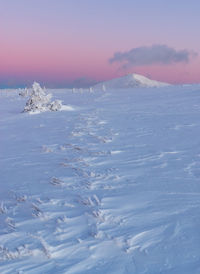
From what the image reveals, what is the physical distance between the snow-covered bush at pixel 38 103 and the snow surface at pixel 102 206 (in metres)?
11.5

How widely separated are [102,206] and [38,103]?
17767 mm

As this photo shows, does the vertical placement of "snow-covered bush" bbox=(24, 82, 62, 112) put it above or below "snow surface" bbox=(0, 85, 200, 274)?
above

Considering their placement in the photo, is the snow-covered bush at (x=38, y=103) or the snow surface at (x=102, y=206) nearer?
the snow surface at (x=102, y=206)

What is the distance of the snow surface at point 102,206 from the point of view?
3988 mm

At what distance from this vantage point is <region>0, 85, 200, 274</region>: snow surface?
3.99 m

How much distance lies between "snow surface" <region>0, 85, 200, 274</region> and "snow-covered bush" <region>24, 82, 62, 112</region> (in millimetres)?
11495

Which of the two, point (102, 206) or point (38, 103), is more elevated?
point (38, 103)

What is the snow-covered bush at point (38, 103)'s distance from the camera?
870 inches

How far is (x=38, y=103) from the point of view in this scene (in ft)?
73.5

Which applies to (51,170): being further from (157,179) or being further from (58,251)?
(58,251)

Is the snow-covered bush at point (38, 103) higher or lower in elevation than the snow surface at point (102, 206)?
higher

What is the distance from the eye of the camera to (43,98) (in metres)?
22.8

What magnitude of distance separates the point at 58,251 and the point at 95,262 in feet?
1.80

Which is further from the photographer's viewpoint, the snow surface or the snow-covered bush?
the snow-covered bush
